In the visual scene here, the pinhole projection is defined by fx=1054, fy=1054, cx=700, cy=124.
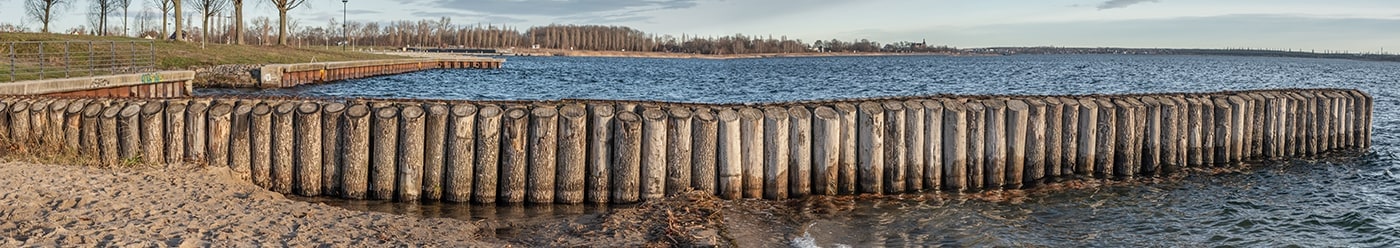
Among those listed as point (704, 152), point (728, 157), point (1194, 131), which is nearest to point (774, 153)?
point (728, 157)

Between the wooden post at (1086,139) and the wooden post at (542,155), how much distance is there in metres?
7.03

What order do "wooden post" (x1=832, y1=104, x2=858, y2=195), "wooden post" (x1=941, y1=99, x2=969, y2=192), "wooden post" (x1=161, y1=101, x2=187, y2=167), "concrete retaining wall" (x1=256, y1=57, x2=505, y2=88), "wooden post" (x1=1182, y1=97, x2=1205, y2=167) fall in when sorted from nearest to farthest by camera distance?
1. "wooden post" (x1=161, y1=101, x2=187, y2=167)
2. "wooden post" (x1=832, y1=104, x2=858, y2=195)
3. "wooden post" (x1=941, y1=99, x2=969, y2=192)
4. "wooden post" (x1=1182, y1=97, x2=1205, y2=167)
5. "concrete retaining wall" (x1=256, y1=57, x2=505, y2=88)

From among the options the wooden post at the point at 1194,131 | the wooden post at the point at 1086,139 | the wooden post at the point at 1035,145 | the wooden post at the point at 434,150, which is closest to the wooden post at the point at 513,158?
the wooden post at the point at 434,150

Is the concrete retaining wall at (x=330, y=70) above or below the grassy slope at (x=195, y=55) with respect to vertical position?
below

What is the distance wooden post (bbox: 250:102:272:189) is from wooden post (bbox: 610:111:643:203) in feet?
12.4

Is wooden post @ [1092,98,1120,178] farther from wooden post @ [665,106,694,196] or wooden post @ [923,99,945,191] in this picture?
wooden post @ [665,106,694,196]

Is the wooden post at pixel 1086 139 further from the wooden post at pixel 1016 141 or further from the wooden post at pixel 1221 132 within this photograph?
the wooden post at pixel 1221 132

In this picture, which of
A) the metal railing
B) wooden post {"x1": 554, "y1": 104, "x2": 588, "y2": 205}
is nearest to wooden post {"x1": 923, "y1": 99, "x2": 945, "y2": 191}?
wooden post {"x1": 554, "y1": 104, "x2": 588, "y2": 205}

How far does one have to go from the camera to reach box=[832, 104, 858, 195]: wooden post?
12.2 meters

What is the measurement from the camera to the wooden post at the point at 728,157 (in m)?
11.4

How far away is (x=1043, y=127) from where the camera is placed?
1354cm

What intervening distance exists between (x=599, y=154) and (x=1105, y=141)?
7.15m

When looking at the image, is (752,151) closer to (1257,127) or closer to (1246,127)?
(1246,127)

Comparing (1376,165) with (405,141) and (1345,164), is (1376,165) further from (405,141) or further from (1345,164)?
(405,141)
